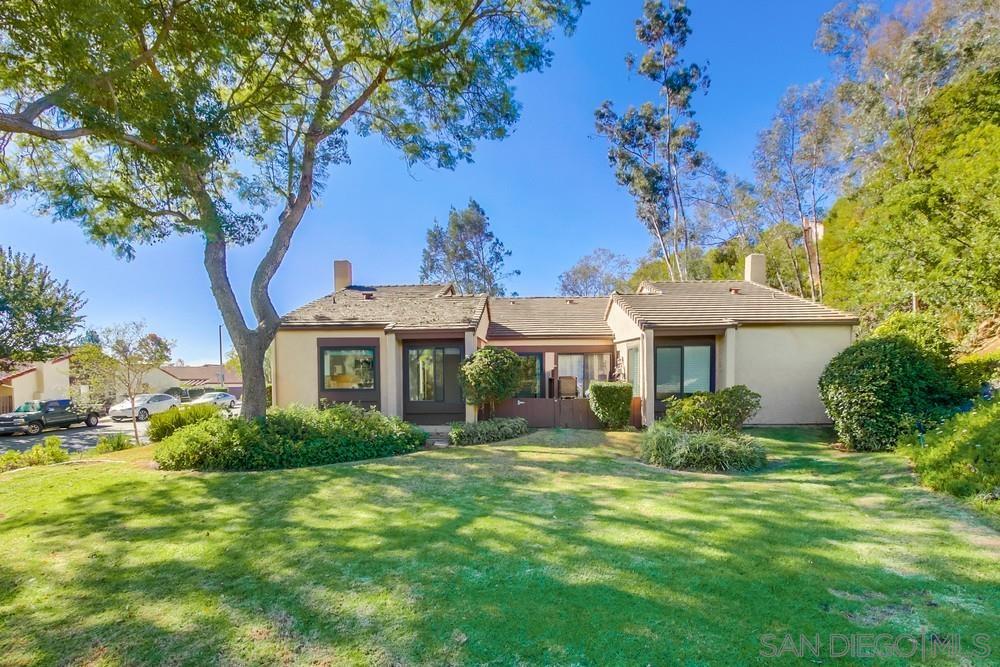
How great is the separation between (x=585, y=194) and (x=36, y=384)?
37.1 m

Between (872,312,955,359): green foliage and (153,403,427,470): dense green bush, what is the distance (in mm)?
11485

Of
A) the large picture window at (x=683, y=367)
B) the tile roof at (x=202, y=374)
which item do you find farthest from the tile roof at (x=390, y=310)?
the tile roof at (x=202, y=374)

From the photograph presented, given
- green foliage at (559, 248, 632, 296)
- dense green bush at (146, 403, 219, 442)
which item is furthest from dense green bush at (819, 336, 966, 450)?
green foliage at (559, 248, 632, 296)

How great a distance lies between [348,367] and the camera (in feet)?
44.4

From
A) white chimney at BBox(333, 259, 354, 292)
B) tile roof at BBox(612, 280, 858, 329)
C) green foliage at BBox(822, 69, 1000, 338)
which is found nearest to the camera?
green foliage at BBox(822, 69, 1000, 338)

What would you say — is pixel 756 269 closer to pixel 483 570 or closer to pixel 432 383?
pixel 432 383

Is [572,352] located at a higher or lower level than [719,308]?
lower

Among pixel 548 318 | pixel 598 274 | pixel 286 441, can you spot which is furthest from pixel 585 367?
pixel 598 274

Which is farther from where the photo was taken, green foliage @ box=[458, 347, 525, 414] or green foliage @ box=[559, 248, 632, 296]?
green foliage @ box=[559, 248, 632, 296]

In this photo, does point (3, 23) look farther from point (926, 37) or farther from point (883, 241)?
point (926, 37)

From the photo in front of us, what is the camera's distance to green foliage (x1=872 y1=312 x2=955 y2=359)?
912 cm

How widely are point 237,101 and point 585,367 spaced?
13003mm

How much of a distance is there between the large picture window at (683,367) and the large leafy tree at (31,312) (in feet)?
97.0

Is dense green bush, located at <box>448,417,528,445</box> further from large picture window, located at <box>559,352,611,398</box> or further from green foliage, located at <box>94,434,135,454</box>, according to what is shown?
green foliage, located at <box>94,434,135,454</box>
